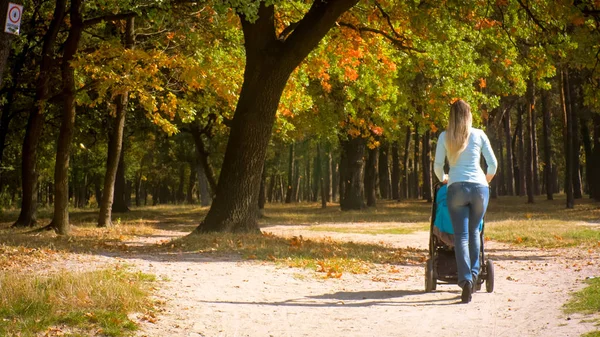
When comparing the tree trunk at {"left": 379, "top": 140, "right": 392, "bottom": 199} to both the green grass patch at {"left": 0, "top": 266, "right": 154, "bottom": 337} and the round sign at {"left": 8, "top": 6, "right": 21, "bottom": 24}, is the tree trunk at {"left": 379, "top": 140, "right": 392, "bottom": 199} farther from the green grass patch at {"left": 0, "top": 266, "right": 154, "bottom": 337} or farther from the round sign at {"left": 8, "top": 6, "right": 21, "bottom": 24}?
the green grass patch at {"left": 0, "top": 266, "right": 154, "bottom": 337}


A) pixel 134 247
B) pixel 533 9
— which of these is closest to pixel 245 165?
pixel 134 247

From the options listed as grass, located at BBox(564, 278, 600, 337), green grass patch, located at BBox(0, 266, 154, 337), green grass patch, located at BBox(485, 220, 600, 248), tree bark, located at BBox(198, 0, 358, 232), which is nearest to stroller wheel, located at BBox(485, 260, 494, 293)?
grass, located at BBox(564, 278, 600, 337)

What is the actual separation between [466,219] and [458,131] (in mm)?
1000

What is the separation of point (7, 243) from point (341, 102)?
2104 cm

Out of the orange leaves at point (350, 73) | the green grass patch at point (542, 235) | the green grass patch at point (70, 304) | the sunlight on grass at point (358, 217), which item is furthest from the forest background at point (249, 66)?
the sunlight on grass at point (358, 217)

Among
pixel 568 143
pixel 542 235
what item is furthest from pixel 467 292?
Answer: pixel 568 143

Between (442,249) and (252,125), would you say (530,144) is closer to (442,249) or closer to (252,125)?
(252,125)

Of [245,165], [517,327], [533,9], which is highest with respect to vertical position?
[533,9]

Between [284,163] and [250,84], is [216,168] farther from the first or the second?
[250,84]

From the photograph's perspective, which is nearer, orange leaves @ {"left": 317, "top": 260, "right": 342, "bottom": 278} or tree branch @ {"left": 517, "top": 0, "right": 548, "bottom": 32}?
orange leaves @ {"left": 317, "top": 260, "right": 342, "bottom": 278}

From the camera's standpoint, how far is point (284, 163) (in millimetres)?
66938

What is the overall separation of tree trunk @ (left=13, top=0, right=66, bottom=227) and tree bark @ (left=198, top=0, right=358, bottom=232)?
6.43 metres

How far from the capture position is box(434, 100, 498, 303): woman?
8.38 m

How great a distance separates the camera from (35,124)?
74.8 feet
